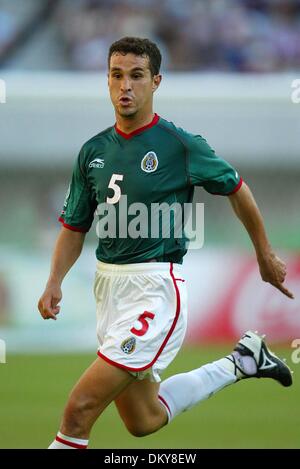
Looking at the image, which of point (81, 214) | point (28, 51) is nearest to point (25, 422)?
point (81, 214)

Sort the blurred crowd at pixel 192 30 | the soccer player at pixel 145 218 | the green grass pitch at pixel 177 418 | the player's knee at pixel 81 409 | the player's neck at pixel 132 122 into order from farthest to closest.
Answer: the blurred crowd at pixel 192 30 → the green grass pitch at pixel 177 418 → the player's neck at pixel 132 122 → the soccer player at pixel 145 218 → the player's knee at pixel 81 409

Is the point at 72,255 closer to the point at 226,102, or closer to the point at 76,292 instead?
the point at 76,292

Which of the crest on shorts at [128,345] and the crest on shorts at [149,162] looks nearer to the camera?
the crest on shorts at [128,345]

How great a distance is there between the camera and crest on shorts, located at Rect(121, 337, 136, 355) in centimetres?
473

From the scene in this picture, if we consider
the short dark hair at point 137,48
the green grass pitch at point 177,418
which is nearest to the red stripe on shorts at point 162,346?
the short dark hair at point 137,48

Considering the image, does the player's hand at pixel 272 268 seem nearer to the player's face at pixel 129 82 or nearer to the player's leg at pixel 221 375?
the player's leg at pixel 221 375

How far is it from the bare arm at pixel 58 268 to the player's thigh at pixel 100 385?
0.48 meters

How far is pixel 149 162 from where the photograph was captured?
4.96 m

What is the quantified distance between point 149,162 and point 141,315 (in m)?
0.76

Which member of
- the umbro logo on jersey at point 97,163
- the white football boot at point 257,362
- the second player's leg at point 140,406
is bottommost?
the second player's leg at point 140,406

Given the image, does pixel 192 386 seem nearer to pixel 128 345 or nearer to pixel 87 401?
pixel 128 345

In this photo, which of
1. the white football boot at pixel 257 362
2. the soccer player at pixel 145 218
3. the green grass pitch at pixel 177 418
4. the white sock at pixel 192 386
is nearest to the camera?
the soccer player at pixel 145 218

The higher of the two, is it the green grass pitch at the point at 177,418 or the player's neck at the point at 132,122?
the player's neck at the point at 132,122

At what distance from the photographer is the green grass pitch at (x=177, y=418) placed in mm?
6535
